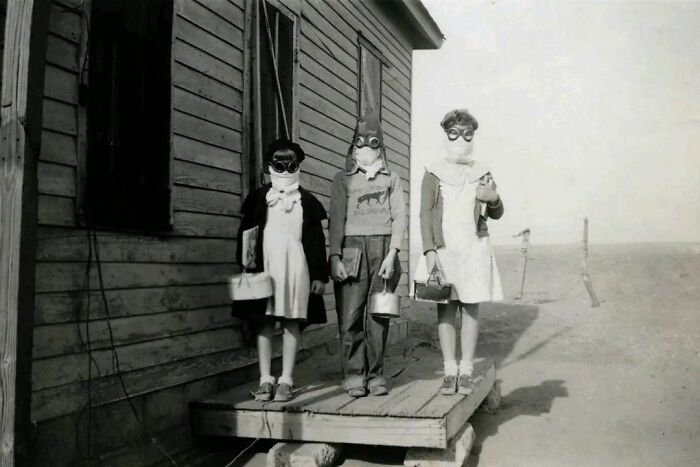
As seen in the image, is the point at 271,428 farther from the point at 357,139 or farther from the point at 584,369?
the point at 584,369

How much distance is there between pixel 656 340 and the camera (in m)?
10.8

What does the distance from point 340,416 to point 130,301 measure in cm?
151

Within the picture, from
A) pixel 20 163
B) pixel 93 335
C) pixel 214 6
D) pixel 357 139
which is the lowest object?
pixel 93 335

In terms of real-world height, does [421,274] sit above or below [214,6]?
below

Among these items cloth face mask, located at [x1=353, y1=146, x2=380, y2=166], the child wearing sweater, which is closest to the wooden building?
the child wearing sweater

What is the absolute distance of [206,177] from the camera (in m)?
4.71

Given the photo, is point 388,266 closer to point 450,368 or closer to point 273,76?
point 450,368

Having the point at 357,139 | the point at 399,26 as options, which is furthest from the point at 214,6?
the point at 399,26

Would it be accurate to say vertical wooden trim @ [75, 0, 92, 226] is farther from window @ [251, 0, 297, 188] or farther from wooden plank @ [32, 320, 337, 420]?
window @ [251, 0, 297, 188]

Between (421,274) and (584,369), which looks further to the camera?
(584,369)

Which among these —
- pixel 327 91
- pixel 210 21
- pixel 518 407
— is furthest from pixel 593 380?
pixel 210 21

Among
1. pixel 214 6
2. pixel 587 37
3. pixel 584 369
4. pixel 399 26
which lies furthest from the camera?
pixel 587 37

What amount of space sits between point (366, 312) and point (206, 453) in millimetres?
1517

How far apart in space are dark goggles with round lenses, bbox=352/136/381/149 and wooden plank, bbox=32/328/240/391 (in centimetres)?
182
